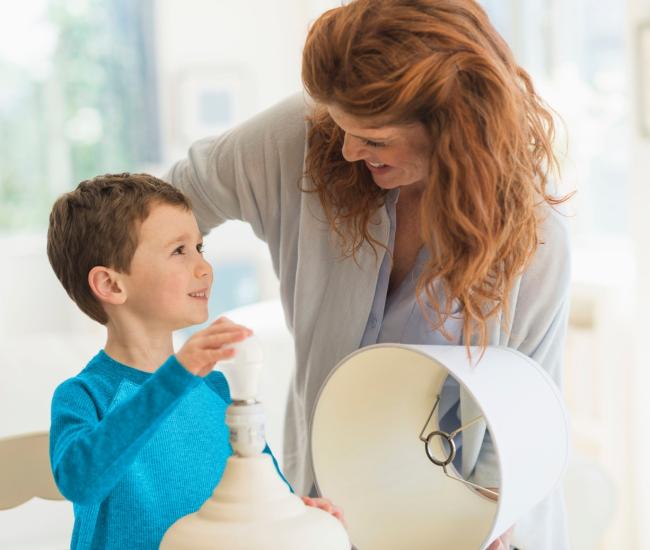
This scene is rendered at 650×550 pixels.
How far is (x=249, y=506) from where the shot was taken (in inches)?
31.4

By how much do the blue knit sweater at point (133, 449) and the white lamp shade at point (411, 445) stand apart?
7.4 inches

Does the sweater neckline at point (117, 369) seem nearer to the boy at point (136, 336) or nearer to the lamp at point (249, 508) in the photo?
the boy at point (136, 336)

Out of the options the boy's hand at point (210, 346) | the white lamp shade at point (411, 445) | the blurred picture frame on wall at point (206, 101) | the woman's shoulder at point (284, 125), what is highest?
the woman's shoulder at point (284, 125)

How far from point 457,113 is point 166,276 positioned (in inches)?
15.4

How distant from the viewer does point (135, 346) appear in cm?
109

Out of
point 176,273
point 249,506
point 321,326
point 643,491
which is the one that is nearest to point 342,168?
point 321,326

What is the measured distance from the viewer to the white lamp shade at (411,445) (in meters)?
1.09

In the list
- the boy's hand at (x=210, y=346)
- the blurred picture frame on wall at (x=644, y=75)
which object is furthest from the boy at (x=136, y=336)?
the blurred picture frame on wall at (x=644, y=75)

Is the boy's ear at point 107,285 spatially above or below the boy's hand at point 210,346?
below

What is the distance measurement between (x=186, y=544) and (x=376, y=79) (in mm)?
560

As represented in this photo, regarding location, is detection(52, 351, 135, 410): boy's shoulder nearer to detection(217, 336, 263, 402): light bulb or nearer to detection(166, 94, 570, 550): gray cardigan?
detection(217, 336, 263, 402): light bulb

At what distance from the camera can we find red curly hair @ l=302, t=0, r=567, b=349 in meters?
1.07

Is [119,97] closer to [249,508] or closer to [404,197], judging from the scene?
[404,197]

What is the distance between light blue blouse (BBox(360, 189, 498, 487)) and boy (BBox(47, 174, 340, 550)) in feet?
0.94
